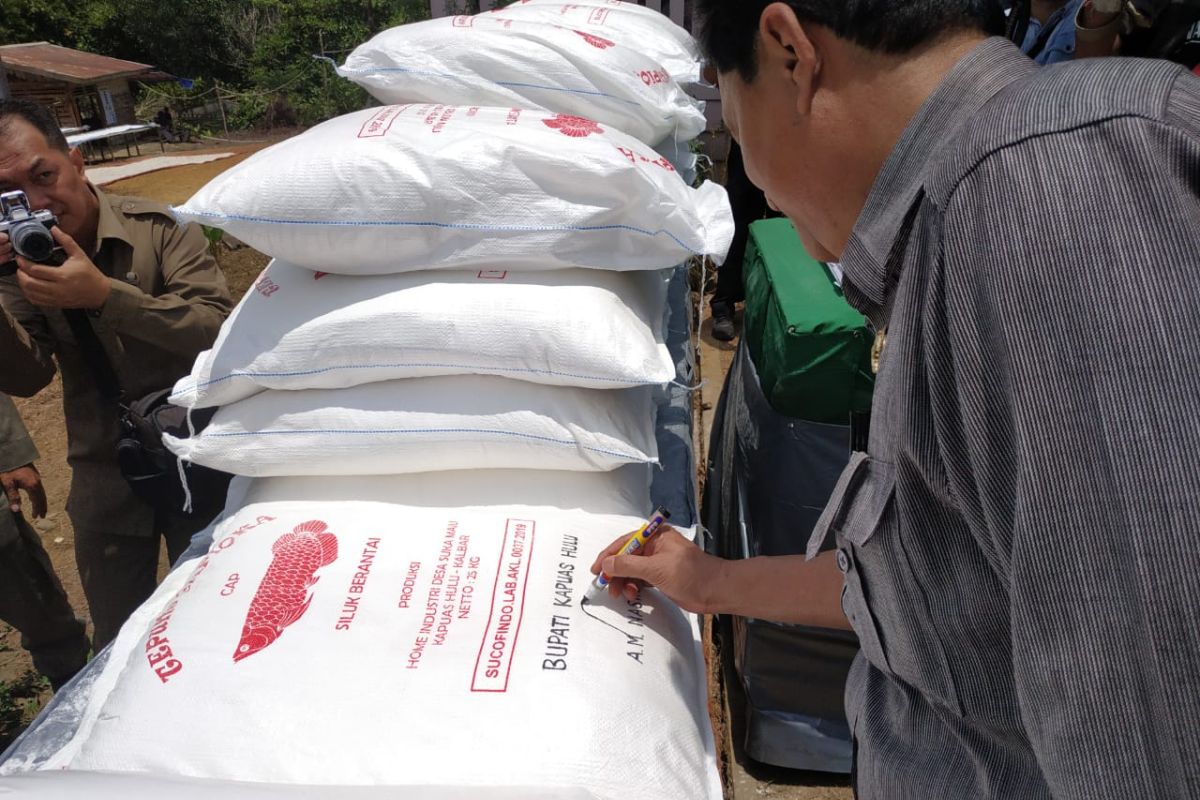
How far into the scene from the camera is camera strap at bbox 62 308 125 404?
1796mm

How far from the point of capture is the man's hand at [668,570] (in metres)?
1.12

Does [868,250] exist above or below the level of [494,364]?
above

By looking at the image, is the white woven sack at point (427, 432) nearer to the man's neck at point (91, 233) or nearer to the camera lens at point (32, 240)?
the camera lens at point (32, 240)

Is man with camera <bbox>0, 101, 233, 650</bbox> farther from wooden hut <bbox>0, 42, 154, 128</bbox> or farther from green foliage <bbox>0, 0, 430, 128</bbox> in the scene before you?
green foliage <bbox>0, 0, 430, 128</bbox>

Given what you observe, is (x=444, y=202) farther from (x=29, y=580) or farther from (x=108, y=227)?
(x=29, y=580)

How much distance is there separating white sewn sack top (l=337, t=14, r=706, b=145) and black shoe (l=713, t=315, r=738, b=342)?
2347 mm

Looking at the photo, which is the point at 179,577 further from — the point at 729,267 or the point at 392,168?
the point at 729,267

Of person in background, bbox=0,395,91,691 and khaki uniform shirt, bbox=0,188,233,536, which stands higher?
khaki uniform shirt, bbox=0,188,233,536

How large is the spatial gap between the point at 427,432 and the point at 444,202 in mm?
422

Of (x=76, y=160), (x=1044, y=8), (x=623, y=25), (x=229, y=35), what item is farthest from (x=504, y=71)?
(x=229, y=35)

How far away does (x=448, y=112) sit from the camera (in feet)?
5.57

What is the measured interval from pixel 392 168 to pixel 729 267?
10.2 feet

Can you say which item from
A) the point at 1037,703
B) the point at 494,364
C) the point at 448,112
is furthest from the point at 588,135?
the point at 1037,703

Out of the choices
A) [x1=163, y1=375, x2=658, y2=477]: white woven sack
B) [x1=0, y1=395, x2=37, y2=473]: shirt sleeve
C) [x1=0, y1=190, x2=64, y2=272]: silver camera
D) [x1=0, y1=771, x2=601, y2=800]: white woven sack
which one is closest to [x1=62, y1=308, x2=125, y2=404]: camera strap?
[x1=0, y1=190, x2=64, y2=272]: silver camera
